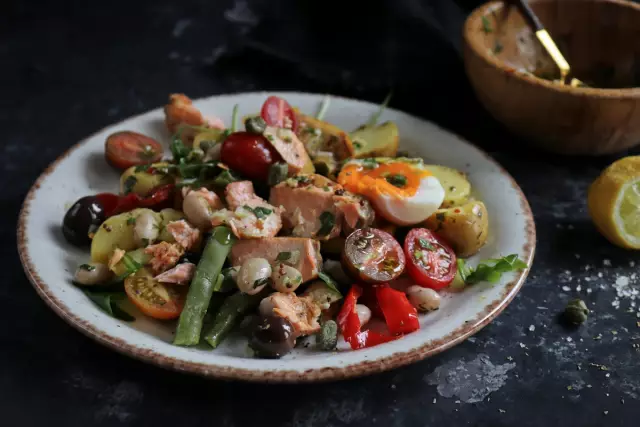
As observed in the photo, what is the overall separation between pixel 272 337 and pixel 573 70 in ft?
9.96

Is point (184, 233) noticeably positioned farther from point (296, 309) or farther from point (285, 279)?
point (296, 309)

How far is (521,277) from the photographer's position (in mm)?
3035

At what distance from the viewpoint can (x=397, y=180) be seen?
3.37 metres

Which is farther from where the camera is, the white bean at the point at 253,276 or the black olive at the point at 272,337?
the white bean at the point at 253,276

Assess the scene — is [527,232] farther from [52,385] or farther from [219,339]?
[52,385]

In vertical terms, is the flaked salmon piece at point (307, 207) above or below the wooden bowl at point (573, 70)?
below

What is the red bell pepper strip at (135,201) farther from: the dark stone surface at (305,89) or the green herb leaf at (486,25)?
the green herb leaf at (486,25)

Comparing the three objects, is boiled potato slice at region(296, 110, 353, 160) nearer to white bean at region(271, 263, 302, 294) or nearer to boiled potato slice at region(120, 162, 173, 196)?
boiled potato slice at region(120, 162, 173, 196)

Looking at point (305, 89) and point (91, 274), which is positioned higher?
point (91, 274)

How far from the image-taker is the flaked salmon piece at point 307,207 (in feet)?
10.5

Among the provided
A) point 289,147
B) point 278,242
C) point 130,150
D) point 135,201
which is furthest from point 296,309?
point 130,150

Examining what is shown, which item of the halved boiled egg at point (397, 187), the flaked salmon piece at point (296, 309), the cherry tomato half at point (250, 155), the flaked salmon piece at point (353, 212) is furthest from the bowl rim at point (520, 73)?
the flaked salmon piece at point (296, 309)

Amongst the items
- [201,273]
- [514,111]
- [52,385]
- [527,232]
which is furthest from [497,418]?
[514,111]

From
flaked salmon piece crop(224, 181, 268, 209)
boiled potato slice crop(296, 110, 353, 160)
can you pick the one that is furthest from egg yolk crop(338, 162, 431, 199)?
flaked salmon piece crop(224, 181, 268, 209)
